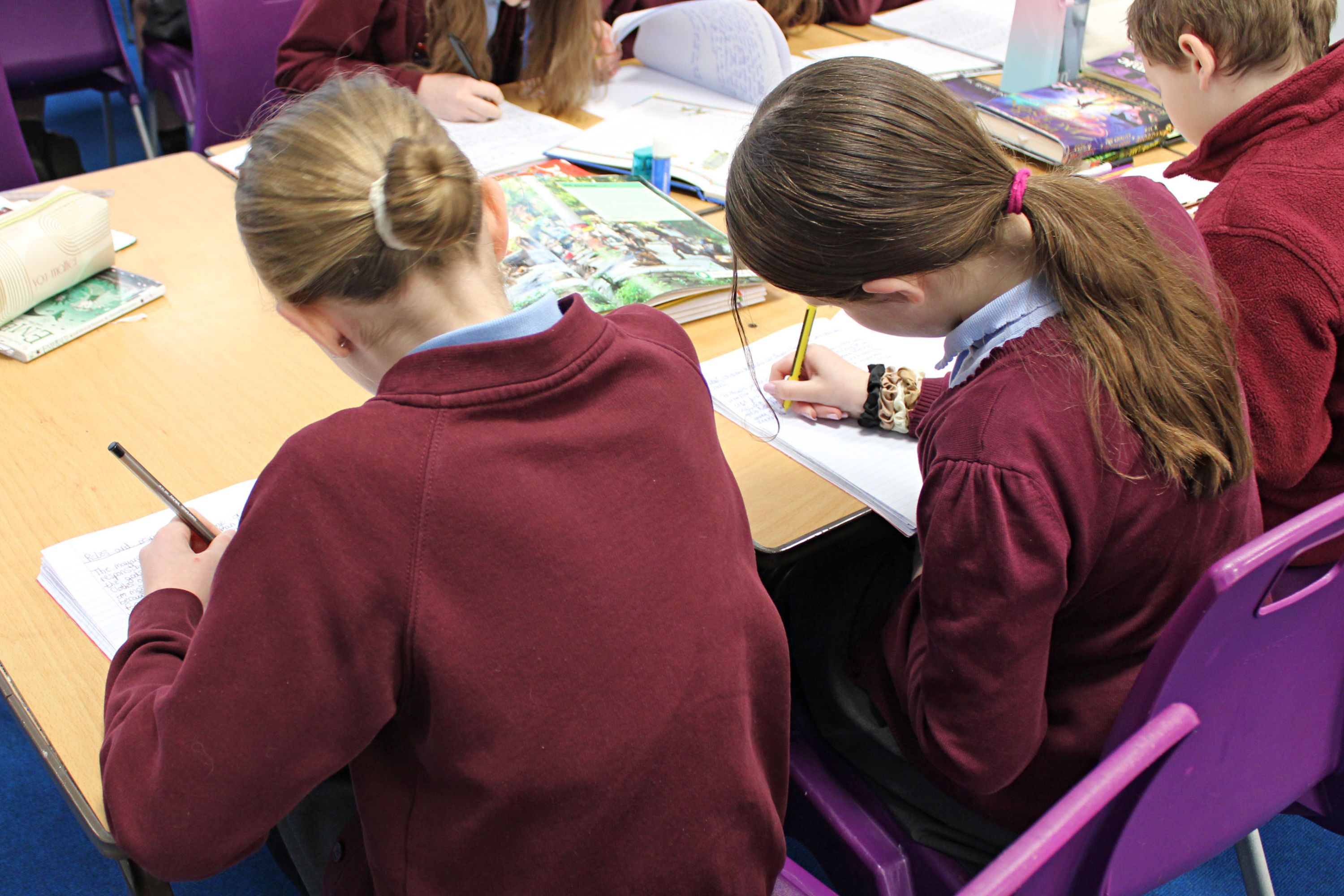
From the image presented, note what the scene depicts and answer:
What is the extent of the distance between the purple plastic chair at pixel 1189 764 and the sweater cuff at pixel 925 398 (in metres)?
0.37

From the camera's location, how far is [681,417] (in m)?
0.74

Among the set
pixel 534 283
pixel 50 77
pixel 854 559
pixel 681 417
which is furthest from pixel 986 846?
pixel 50 77

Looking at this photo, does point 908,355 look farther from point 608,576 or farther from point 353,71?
point 353,71

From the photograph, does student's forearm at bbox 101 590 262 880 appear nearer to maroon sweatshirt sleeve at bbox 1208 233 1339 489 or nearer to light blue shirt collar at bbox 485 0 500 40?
maroon sweatshirt sleeve at bbox 1208 233 1339 489

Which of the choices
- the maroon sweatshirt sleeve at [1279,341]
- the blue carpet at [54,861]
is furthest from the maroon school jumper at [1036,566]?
the blue carpet at [54,861]

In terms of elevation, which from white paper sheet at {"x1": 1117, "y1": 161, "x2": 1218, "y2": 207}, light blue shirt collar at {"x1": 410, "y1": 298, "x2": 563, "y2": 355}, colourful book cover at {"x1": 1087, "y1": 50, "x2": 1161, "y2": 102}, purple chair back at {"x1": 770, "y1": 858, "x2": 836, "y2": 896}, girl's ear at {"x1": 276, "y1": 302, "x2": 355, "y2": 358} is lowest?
purple chair back at {"x1": 770, "y1": 858, "x2": 836, "y2": 896}

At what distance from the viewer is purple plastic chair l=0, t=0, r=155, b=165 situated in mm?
2650

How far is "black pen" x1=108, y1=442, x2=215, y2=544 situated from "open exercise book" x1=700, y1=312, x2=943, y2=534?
A: 57 centimetres

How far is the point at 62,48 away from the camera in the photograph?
106 inches

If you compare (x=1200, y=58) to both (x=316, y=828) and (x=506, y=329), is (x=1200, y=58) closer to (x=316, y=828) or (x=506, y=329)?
(x=506, y=329)

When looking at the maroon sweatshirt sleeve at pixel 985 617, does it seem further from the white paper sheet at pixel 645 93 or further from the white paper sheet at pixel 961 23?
the white paper sheet at pixel 961 23

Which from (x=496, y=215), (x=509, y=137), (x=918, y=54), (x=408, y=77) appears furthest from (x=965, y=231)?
(x=918, y=54)

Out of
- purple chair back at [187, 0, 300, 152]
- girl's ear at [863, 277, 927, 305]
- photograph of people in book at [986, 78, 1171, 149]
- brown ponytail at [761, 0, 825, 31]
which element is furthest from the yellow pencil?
brown ponytail at [761, 0, 825, 31]

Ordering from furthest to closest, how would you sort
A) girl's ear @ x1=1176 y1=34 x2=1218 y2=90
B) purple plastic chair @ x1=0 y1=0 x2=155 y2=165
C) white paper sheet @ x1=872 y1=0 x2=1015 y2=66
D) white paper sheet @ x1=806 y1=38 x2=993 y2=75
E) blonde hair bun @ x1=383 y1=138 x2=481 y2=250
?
purple plastic chair @ x1=0 y1=0 x2=155 y2=165 → white paper sheet @ x1=872 y1=0 x2=1015 y2=66 → white paper sheet @ x1=806 y1=38 x2=993 y2=75 → girl's ear @ x1=1176 y1=34 x2=1218 y2=90 → blonde hair bun @ x1=383 y1=138 x2=481 y2=250
